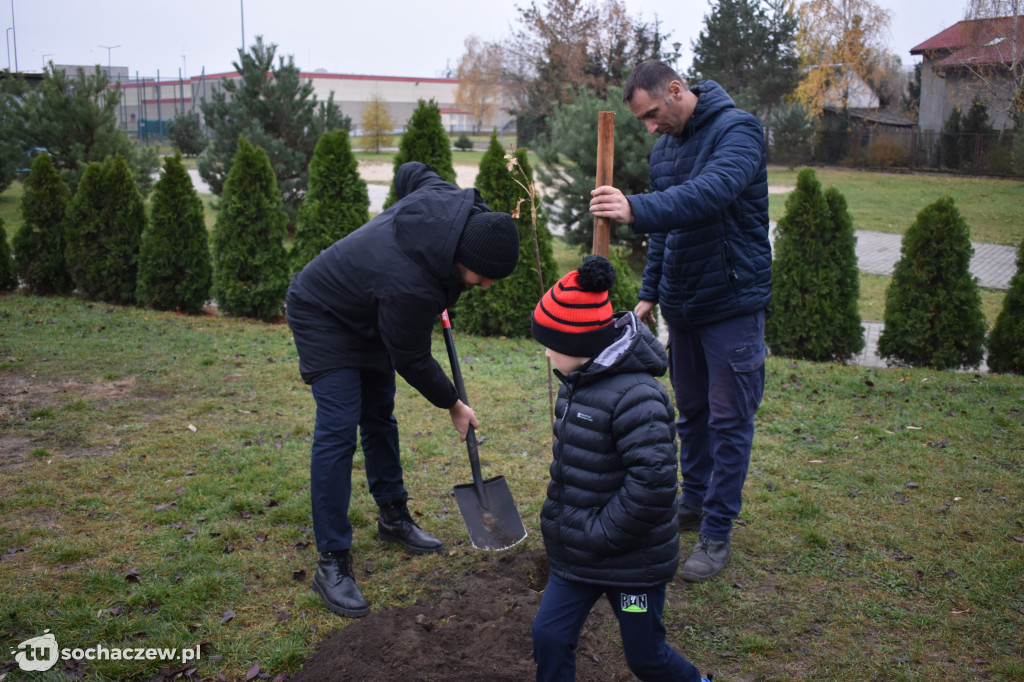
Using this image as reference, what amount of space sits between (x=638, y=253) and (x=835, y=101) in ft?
87.7

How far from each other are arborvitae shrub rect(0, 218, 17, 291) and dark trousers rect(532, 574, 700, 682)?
9405mm

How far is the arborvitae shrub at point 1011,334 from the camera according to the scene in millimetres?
6750

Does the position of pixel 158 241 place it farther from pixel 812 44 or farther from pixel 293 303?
pixel 812 44

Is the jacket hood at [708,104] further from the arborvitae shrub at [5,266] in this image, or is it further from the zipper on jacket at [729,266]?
the arborvitae shrub at [5,266]

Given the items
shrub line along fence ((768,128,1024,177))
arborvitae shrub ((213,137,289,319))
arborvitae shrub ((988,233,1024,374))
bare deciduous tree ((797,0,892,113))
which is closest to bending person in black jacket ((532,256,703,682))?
arborvitae shrub ((988,233,1024,374))

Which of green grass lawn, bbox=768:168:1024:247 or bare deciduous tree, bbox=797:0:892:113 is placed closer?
green grass lawn, bbox=768:168:1024:247

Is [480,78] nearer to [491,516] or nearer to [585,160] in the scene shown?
[585,160]

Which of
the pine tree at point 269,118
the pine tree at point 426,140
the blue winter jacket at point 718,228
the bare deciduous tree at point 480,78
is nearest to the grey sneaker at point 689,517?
the blue winter jacket at point 718,228

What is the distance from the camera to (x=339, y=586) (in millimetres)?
3148

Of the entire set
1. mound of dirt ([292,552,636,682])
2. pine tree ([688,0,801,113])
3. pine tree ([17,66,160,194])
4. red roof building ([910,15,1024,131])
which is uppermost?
pine tree ([688,0,801,113])

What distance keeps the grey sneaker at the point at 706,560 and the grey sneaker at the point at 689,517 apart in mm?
291

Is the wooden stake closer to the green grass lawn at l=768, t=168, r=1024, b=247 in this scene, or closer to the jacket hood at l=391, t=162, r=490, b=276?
the jacket hood at l=391, t=162, r=490, b=276

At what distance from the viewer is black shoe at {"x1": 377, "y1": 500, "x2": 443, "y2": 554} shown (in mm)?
3623

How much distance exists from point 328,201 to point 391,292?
5.85m
